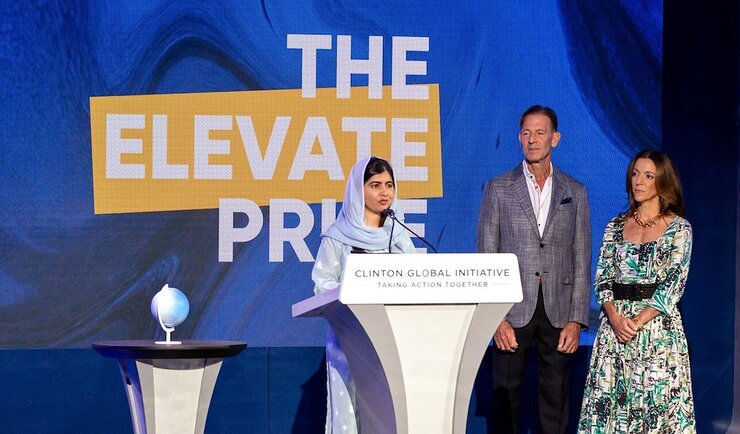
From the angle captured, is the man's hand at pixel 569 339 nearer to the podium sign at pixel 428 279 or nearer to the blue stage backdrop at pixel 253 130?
the blue stage backdrop at pixel 253 130

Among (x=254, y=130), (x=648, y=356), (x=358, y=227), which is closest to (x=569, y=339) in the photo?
(x=648, y=356)

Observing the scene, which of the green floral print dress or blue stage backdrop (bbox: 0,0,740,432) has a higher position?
blue stage backdrop (bbox: 0,0,740,432)

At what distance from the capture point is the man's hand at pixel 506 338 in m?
4.49

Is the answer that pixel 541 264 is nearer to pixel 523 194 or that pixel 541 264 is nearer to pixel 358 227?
pixel 523 194

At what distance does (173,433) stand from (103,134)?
207 centimetres

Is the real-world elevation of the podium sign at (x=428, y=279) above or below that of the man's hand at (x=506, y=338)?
above

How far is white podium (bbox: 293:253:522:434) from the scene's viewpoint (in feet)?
9.39

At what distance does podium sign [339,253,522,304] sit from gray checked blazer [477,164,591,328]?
163cm

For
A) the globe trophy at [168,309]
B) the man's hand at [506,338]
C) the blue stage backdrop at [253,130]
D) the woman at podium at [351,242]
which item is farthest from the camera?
the blue stage backdrop at [253,130]

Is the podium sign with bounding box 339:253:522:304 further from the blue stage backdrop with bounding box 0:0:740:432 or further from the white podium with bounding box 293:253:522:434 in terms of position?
the blue stage backdrop with bounding box 0:0:740:432

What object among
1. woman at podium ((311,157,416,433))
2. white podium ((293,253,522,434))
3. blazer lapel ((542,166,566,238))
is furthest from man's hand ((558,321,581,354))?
white podium ((293,253,522,434))

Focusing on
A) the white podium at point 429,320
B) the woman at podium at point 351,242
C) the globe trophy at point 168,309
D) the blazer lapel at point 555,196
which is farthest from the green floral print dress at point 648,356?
the globe trophy at point 168,309

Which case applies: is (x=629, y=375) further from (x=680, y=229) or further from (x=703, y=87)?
(x=703, y=87)

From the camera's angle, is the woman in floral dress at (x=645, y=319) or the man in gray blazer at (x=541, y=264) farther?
the man in gray blazer at (x=541, y=264)
